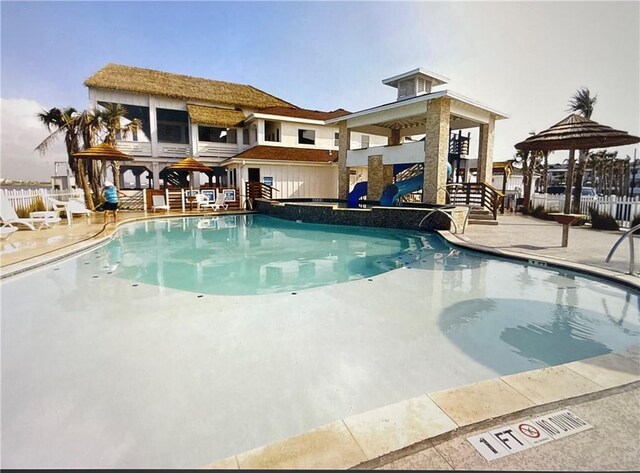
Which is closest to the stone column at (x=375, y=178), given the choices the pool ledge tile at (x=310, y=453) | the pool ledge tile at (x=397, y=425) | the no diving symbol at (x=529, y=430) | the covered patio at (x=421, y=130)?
the covered patio at (x=421, y=130)

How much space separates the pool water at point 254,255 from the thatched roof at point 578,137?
4.09m

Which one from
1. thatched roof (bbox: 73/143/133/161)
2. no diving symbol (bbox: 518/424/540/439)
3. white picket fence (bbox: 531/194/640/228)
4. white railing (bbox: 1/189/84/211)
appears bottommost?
no diving symbol (bbox: 518/424/540/439)

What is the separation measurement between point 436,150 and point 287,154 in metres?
10.6

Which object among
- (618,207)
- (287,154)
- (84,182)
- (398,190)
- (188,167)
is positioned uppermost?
(287,154)

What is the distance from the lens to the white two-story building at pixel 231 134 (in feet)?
72.1

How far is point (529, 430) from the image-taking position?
2113 millimetres

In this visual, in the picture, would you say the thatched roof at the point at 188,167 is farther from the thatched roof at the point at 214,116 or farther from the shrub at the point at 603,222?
the shrub at the point at 603,222

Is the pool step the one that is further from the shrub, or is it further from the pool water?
the pool water

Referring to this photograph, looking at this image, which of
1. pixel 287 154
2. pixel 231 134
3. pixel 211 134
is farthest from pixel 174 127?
pixel 287 154

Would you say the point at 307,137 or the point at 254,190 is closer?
the point at 254,190

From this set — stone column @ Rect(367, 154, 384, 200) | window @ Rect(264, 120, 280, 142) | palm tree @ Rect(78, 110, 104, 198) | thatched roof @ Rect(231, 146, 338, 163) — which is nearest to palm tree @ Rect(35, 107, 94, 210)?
palm tree @ Rect(78, 110, 104, 198)

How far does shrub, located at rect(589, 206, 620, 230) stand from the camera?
1185cm

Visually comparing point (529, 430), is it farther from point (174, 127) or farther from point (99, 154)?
point (174, 127)

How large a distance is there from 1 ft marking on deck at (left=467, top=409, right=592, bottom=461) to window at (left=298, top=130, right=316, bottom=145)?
79.6 feet
